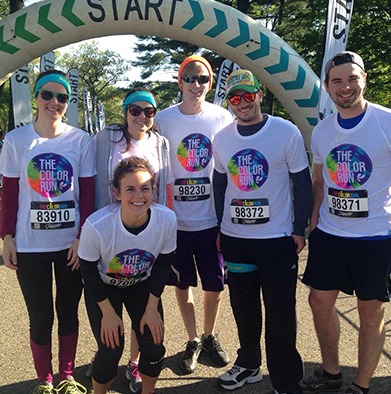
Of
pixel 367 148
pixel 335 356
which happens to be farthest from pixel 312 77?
pixel 335 356

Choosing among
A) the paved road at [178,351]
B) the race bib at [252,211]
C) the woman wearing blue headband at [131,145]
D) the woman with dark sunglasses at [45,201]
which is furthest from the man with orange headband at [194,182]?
the woman with dark sunglasses at [45,201]

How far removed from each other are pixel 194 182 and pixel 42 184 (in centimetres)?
108

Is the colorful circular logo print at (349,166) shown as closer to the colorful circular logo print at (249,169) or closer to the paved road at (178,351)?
the colorful circular logo print at (249,169)

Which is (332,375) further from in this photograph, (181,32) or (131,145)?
(181,32)

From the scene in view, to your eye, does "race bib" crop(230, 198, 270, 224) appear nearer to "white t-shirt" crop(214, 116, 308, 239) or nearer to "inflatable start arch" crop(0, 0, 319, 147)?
"white t-shirt" crop(214, 116, 308, 239)

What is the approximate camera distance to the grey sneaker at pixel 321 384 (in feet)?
9.68

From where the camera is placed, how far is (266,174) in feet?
8.93

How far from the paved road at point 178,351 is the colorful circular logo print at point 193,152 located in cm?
150

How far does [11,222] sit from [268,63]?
3.43m

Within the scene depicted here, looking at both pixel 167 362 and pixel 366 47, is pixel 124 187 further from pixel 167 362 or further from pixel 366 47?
pixel 366 47

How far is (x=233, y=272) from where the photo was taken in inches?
115

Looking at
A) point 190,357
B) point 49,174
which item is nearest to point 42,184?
point 49,174

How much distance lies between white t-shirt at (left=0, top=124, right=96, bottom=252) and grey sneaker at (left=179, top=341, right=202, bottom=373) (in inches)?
51.4

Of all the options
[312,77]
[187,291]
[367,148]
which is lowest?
[187,291]
